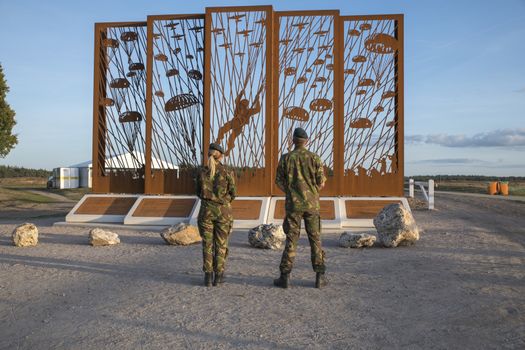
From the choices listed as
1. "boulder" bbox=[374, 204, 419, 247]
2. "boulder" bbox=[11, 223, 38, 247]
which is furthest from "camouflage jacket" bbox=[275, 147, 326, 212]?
"boulder" bbox=[11, 223, 38, 247]

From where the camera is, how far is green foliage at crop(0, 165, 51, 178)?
54.0 meters

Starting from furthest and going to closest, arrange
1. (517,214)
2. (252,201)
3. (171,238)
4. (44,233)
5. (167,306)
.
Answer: (517,214) < (252,201) < (44,233) < (171,238) < (167,306)

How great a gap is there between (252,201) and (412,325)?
799 cm

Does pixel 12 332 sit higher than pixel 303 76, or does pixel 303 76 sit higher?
pixel 303 76

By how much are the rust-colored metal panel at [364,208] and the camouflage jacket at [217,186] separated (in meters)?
6.07

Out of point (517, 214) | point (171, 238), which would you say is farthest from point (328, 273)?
point (517, 214)

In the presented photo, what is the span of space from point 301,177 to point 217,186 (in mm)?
989

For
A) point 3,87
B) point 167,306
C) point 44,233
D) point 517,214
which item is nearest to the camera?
point 167,306

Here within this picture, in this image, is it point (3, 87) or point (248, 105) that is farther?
point (3, 87)

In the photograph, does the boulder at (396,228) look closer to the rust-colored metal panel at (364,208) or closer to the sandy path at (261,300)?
the sandy path at (261,300)

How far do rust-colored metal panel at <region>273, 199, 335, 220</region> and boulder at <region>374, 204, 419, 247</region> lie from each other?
2502 mm

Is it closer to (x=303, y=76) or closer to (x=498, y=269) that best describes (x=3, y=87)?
(x=303, y=76)

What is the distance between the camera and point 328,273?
6.06 metres

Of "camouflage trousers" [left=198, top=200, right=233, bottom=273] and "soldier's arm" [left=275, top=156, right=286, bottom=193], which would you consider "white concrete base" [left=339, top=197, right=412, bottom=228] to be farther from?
"camouflage trousers" [left=198, top=200, right=233, bottom=273]
